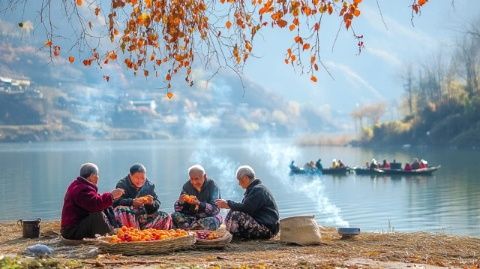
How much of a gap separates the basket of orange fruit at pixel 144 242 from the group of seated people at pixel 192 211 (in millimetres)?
981

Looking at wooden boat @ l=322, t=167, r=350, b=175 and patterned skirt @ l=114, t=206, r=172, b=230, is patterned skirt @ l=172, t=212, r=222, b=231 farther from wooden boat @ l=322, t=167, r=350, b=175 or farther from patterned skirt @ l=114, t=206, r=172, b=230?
wooden boat @ l=322, t=167, r=350, b=175

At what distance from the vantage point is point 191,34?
8539mm

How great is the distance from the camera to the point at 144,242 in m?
9.48

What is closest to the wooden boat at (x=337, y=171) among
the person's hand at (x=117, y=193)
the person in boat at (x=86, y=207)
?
the person in boat at (x=86, y=207)

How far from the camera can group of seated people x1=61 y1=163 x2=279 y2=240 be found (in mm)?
10832

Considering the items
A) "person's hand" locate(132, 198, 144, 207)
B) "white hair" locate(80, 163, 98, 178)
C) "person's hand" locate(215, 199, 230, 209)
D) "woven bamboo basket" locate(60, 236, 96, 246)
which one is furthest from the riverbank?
"person's hand" locate(132, 198, 144, 207)

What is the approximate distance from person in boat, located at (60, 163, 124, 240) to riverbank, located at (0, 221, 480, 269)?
0.98 feet

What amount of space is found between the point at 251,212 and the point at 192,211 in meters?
0.92

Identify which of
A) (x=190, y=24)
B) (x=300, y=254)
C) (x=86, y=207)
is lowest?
(x=300, y=254)

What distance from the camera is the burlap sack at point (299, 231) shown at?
437 inches

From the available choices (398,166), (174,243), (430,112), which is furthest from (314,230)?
(430,112)

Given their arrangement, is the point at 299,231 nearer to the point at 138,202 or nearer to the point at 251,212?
the point at 251,212

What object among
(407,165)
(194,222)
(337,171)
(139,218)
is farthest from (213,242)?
(337,171)

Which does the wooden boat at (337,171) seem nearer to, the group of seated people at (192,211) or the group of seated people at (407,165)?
the group of seated people at (407,165)
